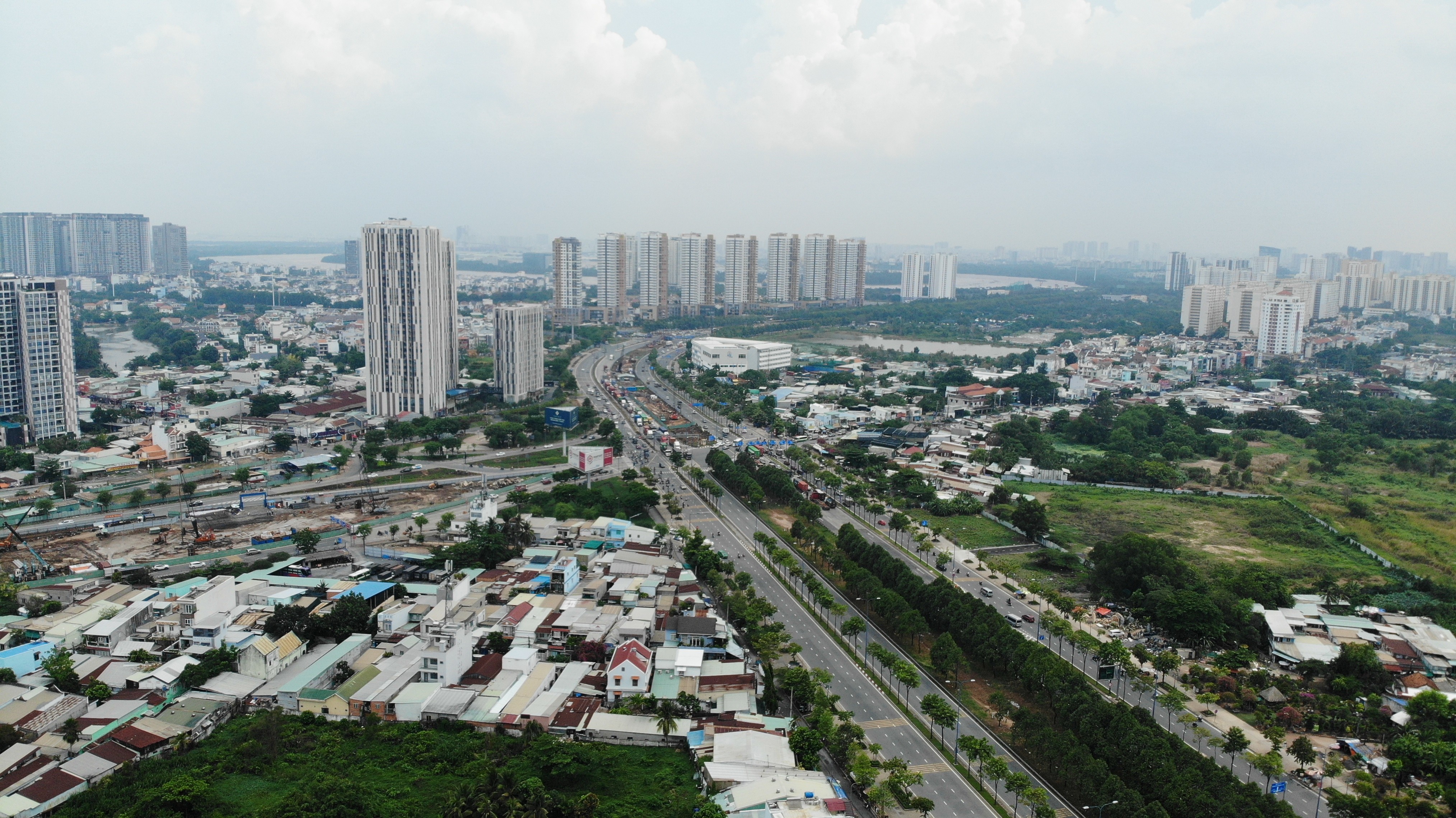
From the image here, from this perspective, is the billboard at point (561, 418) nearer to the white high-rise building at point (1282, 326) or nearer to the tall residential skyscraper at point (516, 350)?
the tall residential skyscraper at point (516, 350)

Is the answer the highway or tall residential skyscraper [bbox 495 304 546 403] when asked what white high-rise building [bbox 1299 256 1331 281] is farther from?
the highway

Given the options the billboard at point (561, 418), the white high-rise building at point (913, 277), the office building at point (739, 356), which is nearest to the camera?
the billboard at point (561, 418)

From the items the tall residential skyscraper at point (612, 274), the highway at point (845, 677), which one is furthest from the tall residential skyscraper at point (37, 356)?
the tall residential skyscraper at point (612, 274)

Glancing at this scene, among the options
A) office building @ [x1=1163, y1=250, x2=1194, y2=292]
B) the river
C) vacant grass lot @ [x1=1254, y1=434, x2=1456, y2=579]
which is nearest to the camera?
vacant grass lot @ [x1=1254, y1=434, x2=1456, y2=579]

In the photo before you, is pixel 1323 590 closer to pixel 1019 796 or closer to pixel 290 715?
pixel 1019 796

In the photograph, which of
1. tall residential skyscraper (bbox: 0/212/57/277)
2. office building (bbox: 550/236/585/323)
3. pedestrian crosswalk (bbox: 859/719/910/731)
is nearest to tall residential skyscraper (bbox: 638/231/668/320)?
office building (bbox: 550/236/585/323)

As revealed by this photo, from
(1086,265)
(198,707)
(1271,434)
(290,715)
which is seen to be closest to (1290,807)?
(290,715)
